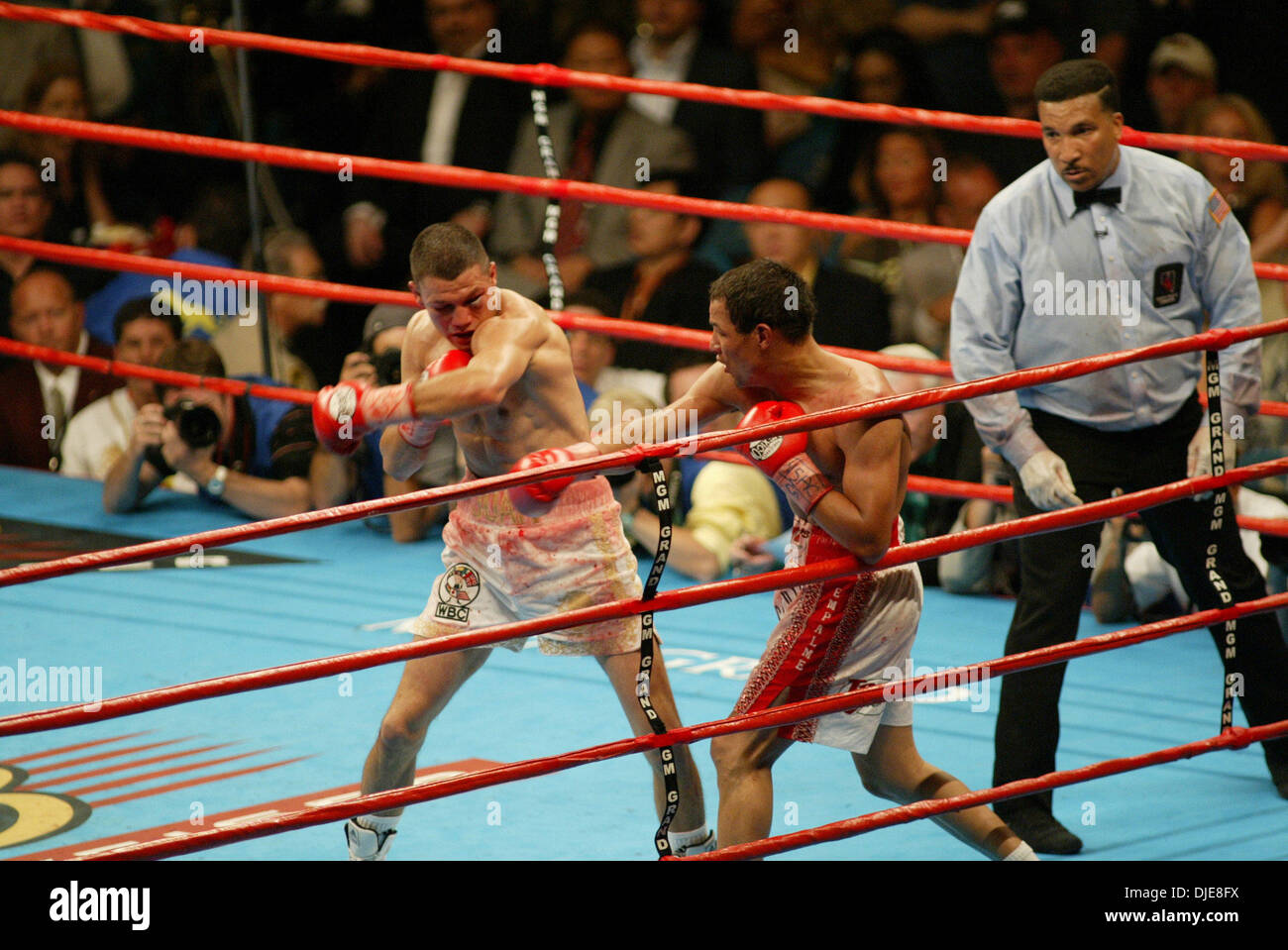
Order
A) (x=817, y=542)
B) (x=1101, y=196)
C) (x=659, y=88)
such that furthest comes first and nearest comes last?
(x=659, y=88)
(x=1101, y=196)
(x=817, y=542)

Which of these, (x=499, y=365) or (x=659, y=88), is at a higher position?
(x=659, y=88)

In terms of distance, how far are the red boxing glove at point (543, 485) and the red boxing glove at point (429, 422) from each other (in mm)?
275

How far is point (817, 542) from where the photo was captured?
2881 millimetres

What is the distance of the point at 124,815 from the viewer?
3574mm

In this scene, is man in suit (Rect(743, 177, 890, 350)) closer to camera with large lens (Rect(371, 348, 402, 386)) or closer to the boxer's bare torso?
camera with large lens (Rect(371, 348, 402, 386))

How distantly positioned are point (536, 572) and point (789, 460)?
642 mm

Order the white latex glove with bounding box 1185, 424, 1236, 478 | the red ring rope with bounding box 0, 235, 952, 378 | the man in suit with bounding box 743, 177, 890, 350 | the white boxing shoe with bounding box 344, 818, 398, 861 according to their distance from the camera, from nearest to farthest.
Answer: the white boxing shoe with bounding box 344, 818, 398, 861
the white latex glove with bounding box 1185, 424, 1236, 478
the red ring rope with bounding box 0, 235, 952, 378
the man in suit with bounding box 743, 177, 890, 350

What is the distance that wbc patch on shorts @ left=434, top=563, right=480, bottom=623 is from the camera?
3.16 metres

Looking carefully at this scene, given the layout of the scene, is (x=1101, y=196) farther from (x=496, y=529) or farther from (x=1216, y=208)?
(x=496, y=529)

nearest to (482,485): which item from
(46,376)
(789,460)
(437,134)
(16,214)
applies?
(789,460)

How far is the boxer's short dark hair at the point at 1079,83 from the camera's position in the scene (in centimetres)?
346

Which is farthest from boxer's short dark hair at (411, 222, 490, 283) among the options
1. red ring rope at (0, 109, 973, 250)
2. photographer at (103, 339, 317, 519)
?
photographer at (103, 339, 317, 519)

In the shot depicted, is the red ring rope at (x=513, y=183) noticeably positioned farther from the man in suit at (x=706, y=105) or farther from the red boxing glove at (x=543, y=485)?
the red boxing glove at (x=543, y=485)

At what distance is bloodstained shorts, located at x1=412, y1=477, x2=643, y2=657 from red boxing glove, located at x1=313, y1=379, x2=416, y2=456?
12.8 inches
